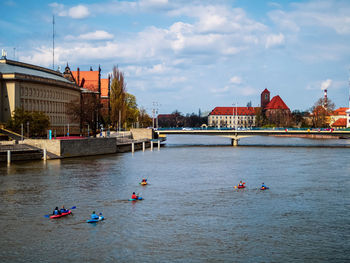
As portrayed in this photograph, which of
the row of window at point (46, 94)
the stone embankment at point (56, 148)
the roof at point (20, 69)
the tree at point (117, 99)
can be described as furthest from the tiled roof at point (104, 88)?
the stone embankment at point (56, 148)

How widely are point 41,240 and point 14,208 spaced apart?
8.72 m

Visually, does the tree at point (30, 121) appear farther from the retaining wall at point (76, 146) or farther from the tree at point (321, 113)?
the tree at point (321, 113)

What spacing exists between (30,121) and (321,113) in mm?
112906

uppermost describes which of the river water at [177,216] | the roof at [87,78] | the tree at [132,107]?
the roof at [87,78]

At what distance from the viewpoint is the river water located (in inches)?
1014

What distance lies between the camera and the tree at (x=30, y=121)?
258ft

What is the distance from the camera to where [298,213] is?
34344 millimetres

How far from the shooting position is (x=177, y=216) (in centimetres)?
3328

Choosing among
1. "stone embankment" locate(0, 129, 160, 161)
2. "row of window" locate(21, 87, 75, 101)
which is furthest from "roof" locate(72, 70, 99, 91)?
"stone embankment" locate(0, 129, 160, 161)

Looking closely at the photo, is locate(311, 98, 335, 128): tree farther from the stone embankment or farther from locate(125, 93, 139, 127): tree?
the stone embankment

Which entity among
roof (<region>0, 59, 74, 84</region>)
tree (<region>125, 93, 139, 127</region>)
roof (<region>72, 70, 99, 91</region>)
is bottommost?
tree (<region>125, 93, 139, 127</region>)

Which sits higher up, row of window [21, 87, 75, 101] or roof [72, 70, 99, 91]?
roof [72, 70, 99, 91]

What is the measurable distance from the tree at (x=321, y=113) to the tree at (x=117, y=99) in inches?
2819

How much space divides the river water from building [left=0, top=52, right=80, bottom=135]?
30.2 metres
